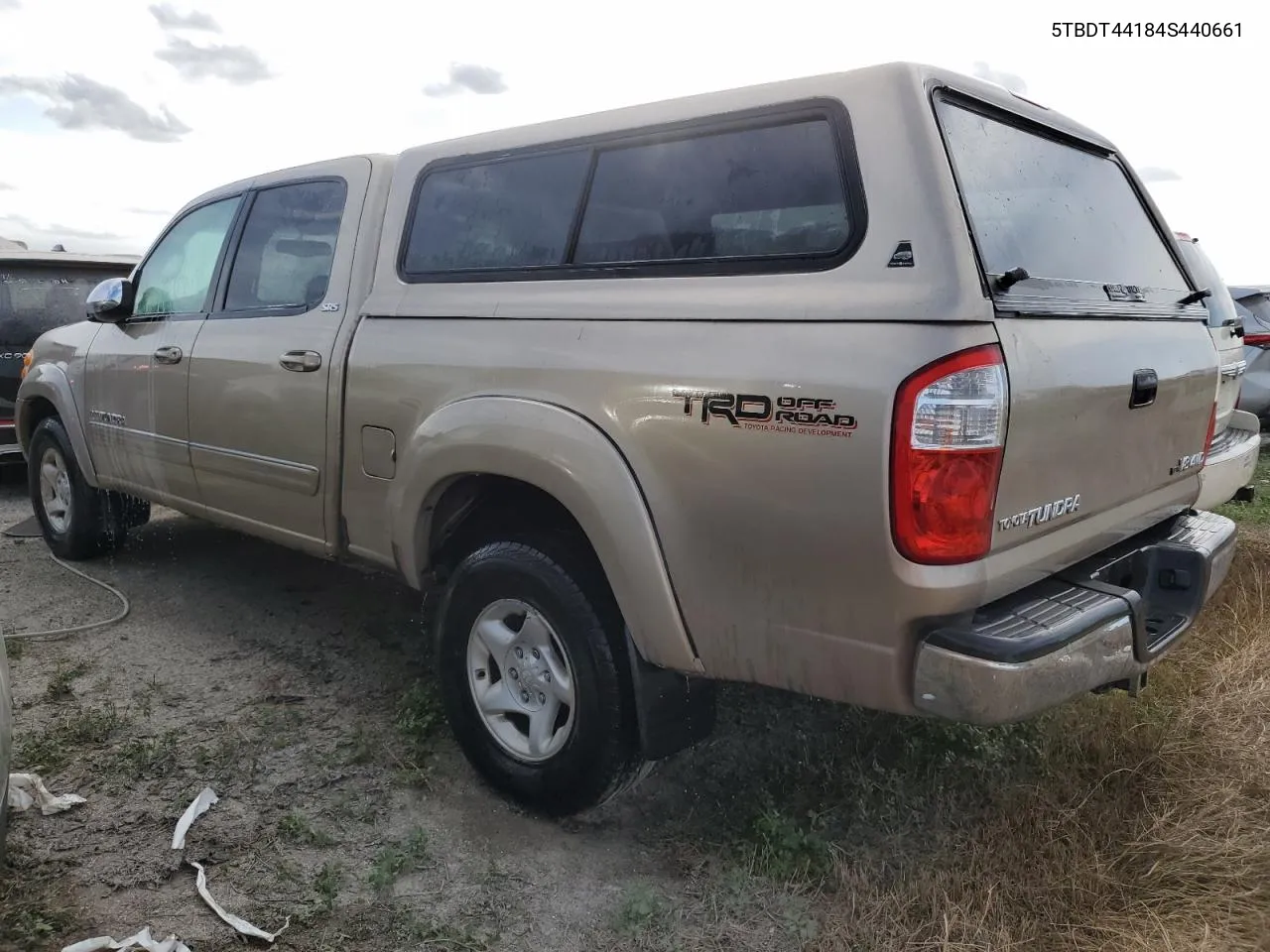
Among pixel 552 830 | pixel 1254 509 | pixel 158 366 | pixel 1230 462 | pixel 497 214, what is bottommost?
pixel 552 830

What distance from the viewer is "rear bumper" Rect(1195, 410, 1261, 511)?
3969 millimetres

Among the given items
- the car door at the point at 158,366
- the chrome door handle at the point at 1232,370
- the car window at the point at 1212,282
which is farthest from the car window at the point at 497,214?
the car window at the point at 1212,282

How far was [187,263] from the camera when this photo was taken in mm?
4574

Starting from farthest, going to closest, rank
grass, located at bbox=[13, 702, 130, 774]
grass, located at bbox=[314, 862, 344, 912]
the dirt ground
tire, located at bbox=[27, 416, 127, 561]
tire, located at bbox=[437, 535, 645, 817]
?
tire, located at bbox=[27, 416, 127, 561] → grass, located at bbox=[13, 702, 130, 774] → tire, located at bbox=[437, 535, 645, 817] → grass, located at bbox=[314, 862, 344, 912] → the dirt ground

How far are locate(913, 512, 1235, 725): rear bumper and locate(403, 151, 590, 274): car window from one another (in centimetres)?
155

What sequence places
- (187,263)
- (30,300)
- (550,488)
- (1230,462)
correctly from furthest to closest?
(30,300), (187,263), (1230,462), (550,488)

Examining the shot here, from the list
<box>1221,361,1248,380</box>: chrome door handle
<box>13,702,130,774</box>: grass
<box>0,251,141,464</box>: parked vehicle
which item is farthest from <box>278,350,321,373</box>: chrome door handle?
<box>0,251,141,464</box>: parked vehicle

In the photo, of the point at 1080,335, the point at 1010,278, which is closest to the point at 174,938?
the point at 1010,278

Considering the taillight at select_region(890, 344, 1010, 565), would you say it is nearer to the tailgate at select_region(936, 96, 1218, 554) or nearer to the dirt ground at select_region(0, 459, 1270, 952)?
the tailgate at select_region(936, 96, 1218, 554)

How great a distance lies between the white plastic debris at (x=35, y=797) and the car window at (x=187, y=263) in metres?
2.11

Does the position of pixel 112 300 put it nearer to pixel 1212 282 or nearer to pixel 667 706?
pixel 667 706

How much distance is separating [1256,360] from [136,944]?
846 centimetres

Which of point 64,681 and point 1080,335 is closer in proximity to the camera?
point 1080,335

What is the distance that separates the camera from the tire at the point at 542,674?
8.80 feet
